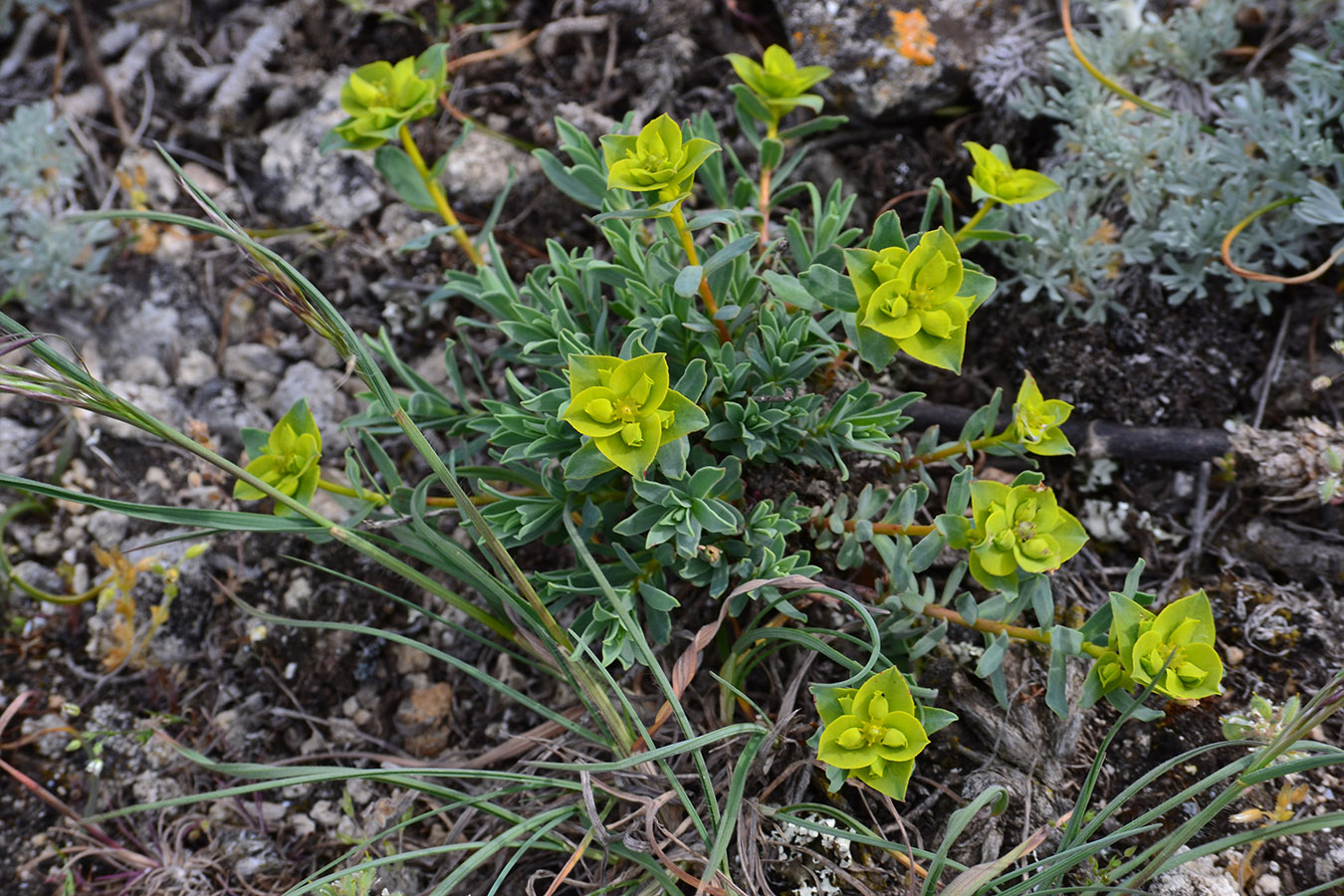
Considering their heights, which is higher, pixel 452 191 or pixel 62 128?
pixel 62 128

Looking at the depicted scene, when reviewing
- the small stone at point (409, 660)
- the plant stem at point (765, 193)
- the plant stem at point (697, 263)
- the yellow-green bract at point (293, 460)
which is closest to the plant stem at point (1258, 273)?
the plant stem at point (765, 193)

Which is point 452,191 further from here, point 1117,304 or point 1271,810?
point 1271,810

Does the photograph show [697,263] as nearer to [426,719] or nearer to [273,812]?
[426,719]

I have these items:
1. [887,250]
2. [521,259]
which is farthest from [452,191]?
[887,250]

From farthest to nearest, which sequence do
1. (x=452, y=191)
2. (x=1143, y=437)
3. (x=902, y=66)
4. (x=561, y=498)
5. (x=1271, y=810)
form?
(x=452, y=191) < (x=902, y=66) < (x=1143, y=437) < (x=561, y=498) < (x=1271, y=810)

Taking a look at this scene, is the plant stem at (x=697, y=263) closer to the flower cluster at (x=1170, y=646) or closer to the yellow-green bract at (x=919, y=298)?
the yellow-green bract at (x=919, y=298)
